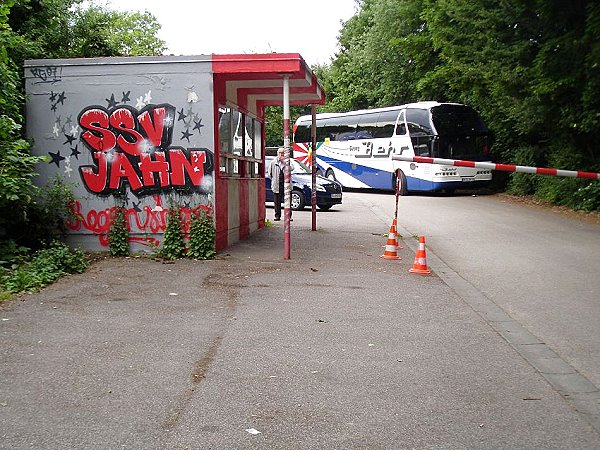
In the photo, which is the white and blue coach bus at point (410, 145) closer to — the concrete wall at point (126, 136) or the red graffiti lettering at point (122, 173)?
the concrete wall at point (126, 136)

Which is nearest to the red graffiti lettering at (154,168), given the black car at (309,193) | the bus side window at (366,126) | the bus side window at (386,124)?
the black car at (309,193)

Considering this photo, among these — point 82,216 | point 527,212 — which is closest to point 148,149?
point 82,216

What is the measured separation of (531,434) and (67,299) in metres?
5.51

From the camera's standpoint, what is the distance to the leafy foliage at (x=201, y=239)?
10.6 metres

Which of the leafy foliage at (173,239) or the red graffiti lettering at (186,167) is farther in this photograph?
the red graffiti lettering at (186,167)

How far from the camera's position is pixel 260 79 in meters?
11.4

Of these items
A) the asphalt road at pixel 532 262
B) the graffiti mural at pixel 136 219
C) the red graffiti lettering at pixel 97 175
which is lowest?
the asphalt road at pixel 532 262

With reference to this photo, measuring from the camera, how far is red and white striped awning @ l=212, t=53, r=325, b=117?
10.2 m

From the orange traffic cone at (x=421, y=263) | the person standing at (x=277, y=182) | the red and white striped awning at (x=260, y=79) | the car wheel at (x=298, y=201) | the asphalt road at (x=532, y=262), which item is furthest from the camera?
the car wheel at (x=298, y=201)

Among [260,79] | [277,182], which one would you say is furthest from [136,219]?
[277,182]

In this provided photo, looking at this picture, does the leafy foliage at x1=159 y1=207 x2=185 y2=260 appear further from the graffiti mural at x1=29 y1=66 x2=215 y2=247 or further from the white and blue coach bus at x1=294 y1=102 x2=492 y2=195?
the white and blue coach bus at x1=294 y1=102 x2=492 y2=195

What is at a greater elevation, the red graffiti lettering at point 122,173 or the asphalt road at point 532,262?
the red graffiti lettering at point 122,173

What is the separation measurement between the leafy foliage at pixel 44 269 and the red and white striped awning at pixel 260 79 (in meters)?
3.49

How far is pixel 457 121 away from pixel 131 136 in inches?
719
